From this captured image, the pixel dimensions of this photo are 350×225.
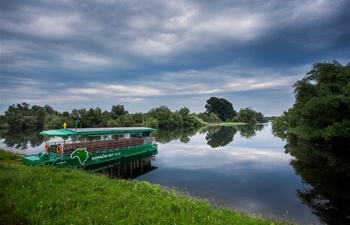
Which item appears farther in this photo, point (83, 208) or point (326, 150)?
point (326, 150)

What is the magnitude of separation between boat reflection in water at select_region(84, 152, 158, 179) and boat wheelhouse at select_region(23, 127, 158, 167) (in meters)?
0.58

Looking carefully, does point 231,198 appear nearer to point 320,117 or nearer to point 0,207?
point 0,207

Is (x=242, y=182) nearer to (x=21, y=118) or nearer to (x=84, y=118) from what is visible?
(x=84, y=118)

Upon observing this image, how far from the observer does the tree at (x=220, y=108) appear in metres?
150

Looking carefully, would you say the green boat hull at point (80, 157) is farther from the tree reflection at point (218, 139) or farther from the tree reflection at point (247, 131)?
the tree reflection at point (247, 131)

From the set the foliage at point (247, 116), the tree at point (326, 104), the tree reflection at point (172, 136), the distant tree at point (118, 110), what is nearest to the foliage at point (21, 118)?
the distant tree at point (118, 110)

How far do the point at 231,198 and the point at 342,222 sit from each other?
4978 mm

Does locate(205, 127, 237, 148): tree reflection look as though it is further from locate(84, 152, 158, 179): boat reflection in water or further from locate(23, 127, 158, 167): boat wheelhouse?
locate(84, 152, 158, 179): boat reflection in water

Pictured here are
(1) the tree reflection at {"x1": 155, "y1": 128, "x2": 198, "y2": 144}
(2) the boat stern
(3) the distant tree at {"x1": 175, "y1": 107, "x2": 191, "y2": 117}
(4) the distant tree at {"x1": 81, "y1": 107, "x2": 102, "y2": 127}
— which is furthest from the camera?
(3) the distant tree at {"x1": 175, "y1": 107, "x2": 191, "y2": 117}

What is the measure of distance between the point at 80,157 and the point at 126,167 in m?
4.18

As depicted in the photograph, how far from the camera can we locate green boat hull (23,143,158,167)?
1544 centimetres

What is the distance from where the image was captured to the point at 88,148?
20.2 meters

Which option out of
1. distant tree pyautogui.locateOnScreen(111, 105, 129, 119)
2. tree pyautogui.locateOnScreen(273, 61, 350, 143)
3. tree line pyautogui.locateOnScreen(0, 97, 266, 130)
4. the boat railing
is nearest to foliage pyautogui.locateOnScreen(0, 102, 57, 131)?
tree line pyautogui.locateOnScreen(0, 97, 266, 130)

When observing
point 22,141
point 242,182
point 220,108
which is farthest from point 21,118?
point 220,108
